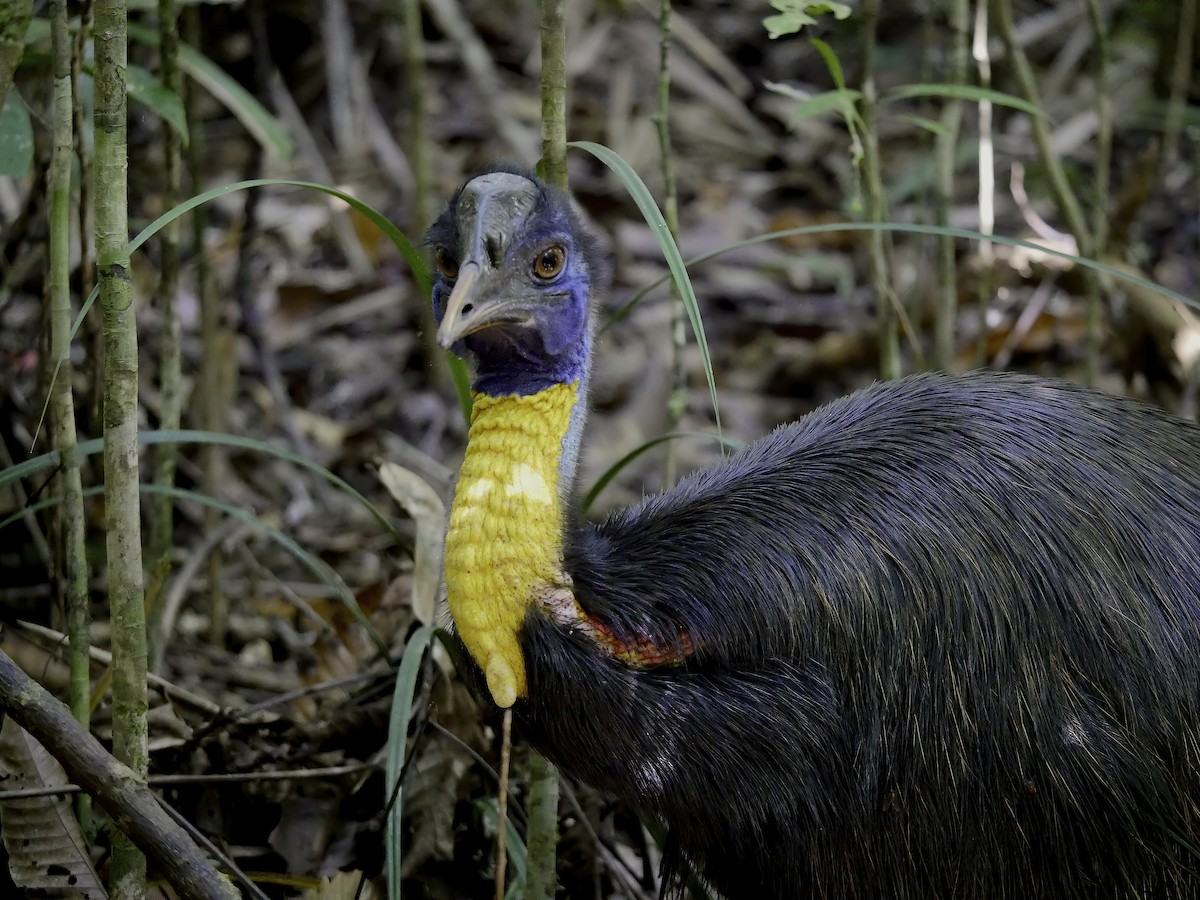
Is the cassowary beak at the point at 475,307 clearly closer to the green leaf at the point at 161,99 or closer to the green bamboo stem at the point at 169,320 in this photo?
the green leaf at the point at 161,99

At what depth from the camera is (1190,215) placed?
6.84 meters

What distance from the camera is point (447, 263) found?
2.55 meters

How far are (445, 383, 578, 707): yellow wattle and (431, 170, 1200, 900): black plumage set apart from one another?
1.1 inches

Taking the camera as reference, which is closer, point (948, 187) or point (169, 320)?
point (169, 320)

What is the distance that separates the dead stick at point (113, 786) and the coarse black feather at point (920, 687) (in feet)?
1.89

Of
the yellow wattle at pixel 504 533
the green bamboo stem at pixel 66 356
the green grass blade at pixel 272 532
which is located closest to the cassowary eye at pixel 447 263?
the yellow wattle at pixel 504 533

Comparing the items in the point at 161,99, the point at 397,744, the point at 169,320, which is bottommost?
the point at 397,744

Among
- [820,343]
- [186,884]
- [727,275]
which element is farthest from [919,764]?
[727,275]

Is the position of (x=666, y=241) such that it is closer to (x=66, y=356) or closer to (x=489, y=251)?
(x=489, y=251)

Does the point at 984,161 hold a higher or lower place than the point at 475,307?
higher

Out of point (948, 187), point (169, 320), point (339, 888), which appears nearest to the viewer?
point (339, 888)

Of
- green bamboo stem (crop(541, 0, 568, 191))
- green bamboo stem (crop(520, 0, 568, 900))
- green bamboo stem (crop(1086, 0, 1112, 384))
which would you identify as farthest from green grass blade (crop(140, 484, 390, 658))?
green bamboo stem (crop(1086, 0, 1112, 384))

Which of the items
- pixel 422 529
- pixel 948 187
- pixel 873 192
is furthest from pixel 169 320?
pixel 948 187

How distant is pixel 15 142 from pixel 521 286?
94cm
